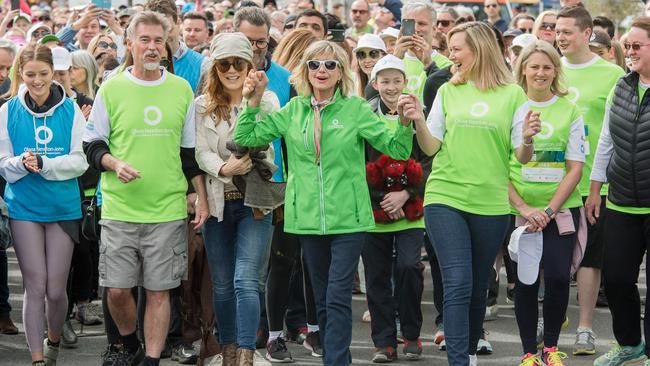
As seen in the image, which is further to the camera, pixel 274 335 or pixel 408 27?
pixel 408 27

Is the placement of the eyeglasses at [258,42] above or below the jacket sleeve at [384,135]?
above

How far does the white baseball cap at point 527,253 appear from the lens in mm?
8328

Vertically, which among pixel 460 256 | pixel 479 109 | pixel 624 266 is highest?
pixel 479 109

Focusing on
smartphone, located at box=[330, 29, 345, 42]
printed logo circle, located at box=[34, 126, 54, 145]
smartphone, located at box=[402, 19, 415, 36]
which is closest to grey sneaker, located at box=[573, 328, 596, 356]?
smartphone, located at box=[402, 19, 415, 36]

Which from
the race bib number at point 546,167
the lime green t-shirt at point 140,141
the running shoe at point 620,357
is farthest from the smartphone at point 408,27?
the running shoe at point 620,357

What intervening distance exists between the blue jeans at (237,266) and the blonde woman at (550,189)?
1710 millimetres

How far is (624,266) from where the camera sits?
855 centimetres

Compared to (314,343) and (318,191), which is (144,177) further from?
(314,343)

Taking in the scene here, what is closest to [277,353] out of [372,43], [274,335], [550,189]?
[274,335]

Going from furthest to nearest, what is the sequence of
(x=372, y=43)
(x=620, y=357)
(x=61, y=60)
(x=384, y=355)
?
(x=372, y=43)
(x=61, y=60)
(x=384, y=355)
(x=620, y=357)

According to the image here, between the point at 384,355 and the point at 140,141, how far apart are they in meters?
2.31

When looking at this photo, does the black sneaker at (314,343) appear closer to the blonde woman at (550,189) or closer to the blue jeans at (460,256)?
the blonde woman at (550,189)

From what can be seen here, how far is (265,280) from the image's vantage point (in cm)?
862

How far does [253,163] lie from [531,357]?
219cm
